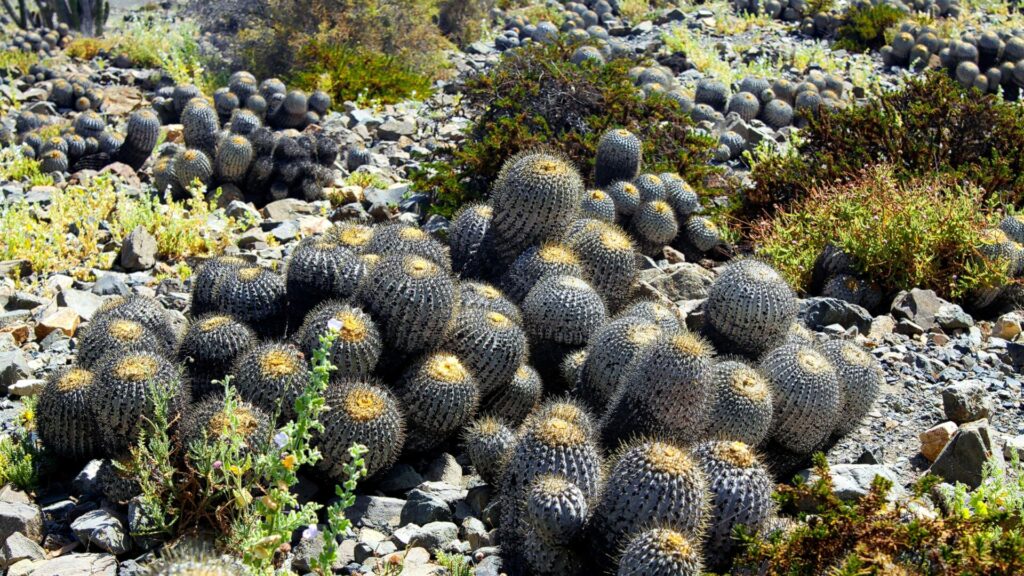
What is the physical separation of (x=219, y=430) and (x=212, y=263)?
5.28ft

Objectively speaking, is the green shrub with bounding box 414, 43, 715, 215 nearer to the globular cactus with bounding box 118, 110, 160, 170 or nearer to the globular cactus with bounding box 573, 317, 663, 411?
the globular cactus with bounding box 573, 317, 663, 411

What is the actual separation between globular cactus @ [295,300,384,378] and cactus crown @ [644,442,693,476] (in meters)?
1.54

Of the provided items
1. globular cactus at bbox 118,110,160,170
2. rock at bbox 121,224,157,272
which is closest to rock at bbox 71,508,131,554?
rock at bbox 121,224,157,272

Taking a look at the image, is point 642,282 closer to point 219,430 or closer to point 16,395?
point 219,430

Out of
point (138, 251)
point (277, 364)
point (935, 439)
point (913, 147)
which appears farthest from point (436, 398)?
point (913, 147)

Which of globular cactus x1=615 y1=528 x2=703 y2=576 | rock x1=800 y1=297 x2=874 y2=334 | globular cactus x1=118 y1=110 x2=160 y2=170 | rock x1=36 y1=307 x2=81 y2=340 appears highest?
globular cactus x1=615 y1=528 x2=703 y2=576

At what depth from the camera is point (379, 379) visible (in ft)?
14.6

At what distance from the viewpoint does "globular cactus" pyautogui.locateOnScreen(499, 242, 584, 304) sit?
210 inches

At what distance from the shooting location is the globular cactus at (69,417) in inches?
163

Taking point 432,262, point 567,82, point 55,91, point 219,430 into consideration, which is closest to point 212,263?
point 432,262

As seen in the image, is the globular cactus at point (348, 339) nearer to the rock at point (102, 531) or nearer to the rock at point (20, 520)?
the rock at point (102, 531)

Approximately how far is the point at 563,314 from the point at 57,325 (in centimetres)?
336

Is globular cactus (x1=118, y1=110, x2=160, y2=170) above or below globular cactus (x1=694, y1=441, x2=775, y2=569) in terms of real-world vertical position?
below

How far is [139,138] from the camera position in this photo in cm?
946
